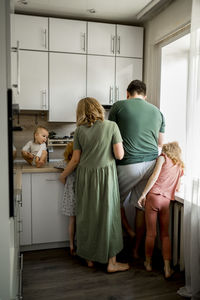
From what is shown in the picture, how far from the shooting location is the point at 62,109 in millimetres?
3391

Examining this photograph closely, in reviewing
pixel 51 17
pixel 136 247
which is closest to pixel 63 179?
pixel 136 247

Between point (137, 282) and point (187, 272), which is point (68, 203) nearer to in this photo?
point (137, 282)

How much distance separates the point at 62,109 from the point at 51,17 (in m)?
1.04

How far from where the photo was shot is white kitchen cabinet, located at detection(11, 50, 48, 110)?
10.6 feet

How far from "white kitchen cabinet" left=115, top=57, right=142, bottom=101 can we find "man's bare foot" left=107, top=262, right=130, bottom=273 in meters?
1.84

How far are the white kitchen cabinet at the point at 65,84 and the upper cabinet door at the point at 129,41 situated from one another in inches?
18.0

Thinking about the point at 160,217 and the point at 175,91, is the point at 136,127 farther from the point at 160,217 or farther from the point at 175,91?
the point at 175,91

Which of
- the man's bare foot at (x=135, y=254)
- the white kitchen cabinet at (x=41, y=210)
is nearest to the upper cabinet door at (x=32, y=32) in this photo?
the white kitchen cabinet at (x=41, y=210)

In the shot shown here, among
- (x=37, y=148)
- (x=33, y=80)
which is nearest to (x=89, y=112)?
(x=37, y=148)

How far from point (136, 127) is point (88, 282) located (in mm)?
1302

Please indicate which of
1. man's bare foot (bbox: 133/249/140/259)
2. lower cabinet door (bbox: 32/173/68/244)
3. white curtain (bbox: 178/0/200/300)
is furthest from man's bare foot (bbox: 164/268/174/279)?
lower cabinet door (bbox: 32/173/68/244)

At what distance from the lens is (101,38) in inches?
134

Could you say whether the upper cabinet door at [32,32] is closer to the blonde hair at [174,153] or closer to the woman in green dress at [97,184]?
the woman in green dress at [97,184]

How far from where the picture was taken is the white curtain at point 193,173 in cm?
200
